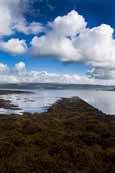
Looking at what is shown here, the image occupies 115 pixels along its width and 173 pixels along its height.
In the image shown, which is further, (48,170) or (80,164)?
(80,164)

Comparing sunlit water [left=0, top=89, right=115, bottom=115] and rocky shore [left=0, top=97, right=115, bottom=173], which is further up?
rocky shore [left=0, top=97, right=115, bottom=173]

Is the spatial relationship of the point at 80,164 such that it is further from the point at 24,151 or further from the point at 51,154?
the point at 24,151

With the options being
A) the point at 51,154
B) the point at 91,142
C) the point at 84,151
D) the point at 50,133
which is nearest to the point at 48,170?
the point at 51,154

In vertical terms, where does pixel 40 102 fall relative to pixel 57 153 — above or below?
below

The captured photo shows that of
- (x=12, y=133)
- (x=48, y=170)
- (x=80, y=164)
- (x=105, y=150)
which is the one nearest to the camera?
(x=48, y=170)

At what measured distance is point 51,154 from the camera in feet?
49.7

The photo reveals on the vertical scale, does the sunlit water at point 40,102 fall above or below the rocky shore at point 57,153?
below

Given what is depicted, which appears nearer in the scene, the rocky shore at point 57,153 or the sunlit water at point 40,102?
the rocky shore at point 57,153

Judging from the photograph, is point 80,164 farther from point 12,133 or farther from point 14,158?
point 12,133

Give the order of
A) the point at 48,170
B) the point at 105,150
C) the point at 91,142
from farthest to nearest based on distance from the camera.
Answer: the point at 91,142 → the point at 105,150 → the point at 48,170

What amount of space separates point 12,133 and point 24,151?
18.8 feet

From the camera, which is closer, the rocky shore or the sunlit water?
the rocky shore

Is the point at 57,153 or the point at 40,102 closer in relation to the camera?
the point at 57,153

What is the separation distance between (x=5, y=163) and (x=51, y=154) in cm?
329
